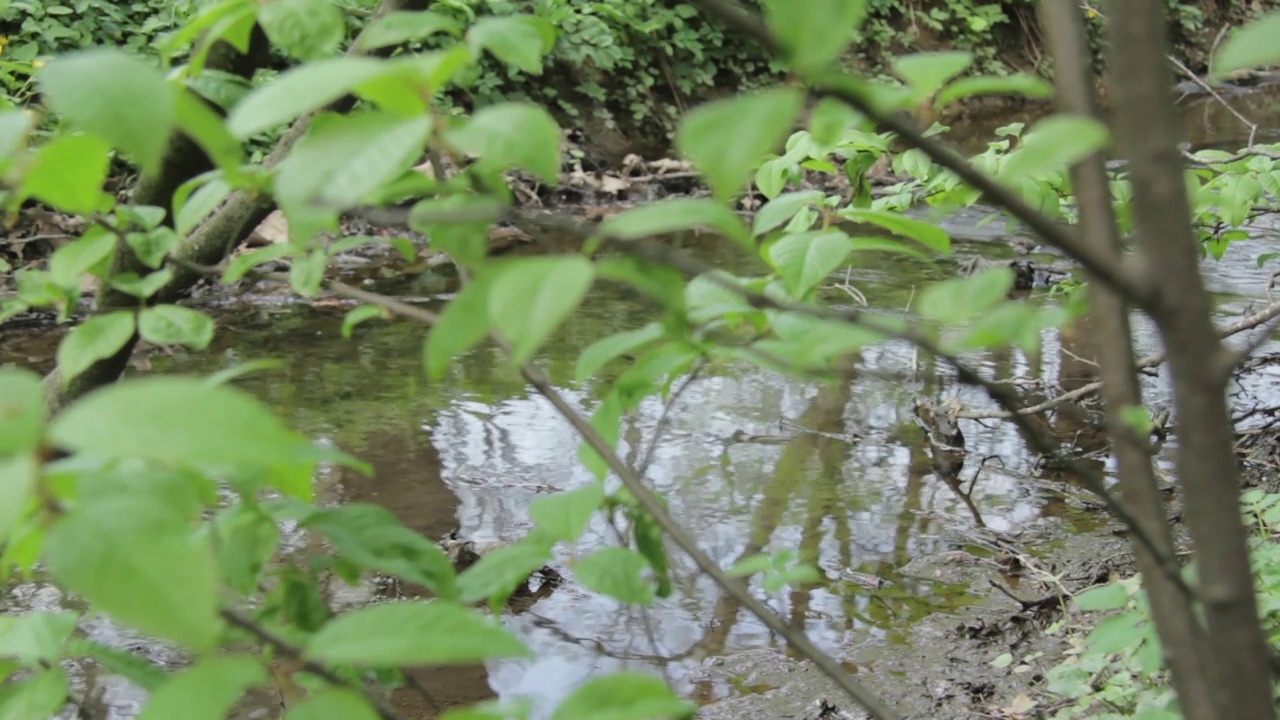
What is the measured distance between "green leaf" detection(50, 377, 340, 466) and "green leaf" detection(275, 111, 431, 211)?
0.33 ft

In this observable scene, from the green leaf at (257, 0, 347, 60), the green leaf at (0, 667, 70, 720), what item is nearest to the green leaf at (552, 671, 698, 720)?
the green leaf at (0, 667, 70, 720)

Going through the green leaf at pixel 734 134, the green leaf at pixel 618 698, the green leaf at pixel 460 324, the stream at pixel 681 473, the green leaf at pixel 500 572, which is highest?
the green leaf at pixel 734 134

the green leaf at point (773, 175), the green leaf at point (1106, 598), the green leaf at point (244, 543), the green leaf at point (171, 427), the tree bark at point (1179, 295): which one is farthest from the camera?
the green leaf at point (773, 175)

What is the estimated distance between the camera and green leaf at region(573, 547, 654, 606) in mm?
796

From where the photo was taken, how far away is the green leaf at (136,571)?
41 cm

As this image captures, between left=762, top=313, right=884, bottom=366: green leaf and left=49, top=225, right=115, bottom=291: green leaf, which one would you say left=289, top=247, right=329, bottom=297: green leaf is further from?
left=762, top=313, right=884, bottom=366: green leaf

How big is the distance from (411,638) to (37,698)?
33 centimetres

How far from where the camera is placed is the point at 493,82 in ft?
25.0

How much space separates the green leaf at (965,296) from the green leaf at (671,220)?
0.10m

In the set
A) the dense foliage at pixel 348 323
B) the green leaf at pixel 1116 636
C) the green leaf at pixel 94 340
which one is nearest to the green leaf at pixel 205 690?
the dense foliage at pixel 348 323

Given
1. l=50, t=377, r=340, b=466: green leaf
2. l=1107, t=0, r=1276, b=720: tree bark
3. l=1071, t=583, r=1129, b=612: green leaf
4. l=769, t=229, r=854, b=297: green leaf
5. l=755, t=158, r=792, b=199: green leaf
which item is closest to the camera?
l=50, t=377, r=340, b=466: green leaf

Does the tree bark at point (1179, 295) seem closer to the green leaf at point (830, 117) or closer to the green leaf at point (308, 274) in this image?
the green leaf at point (830, 117)

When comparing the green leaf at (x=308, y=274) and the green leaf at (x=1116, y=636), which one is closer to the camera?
the green leaf at (x=308, y=274)

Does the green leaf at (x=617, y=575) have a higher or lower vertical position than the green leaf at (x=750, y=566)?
lower
